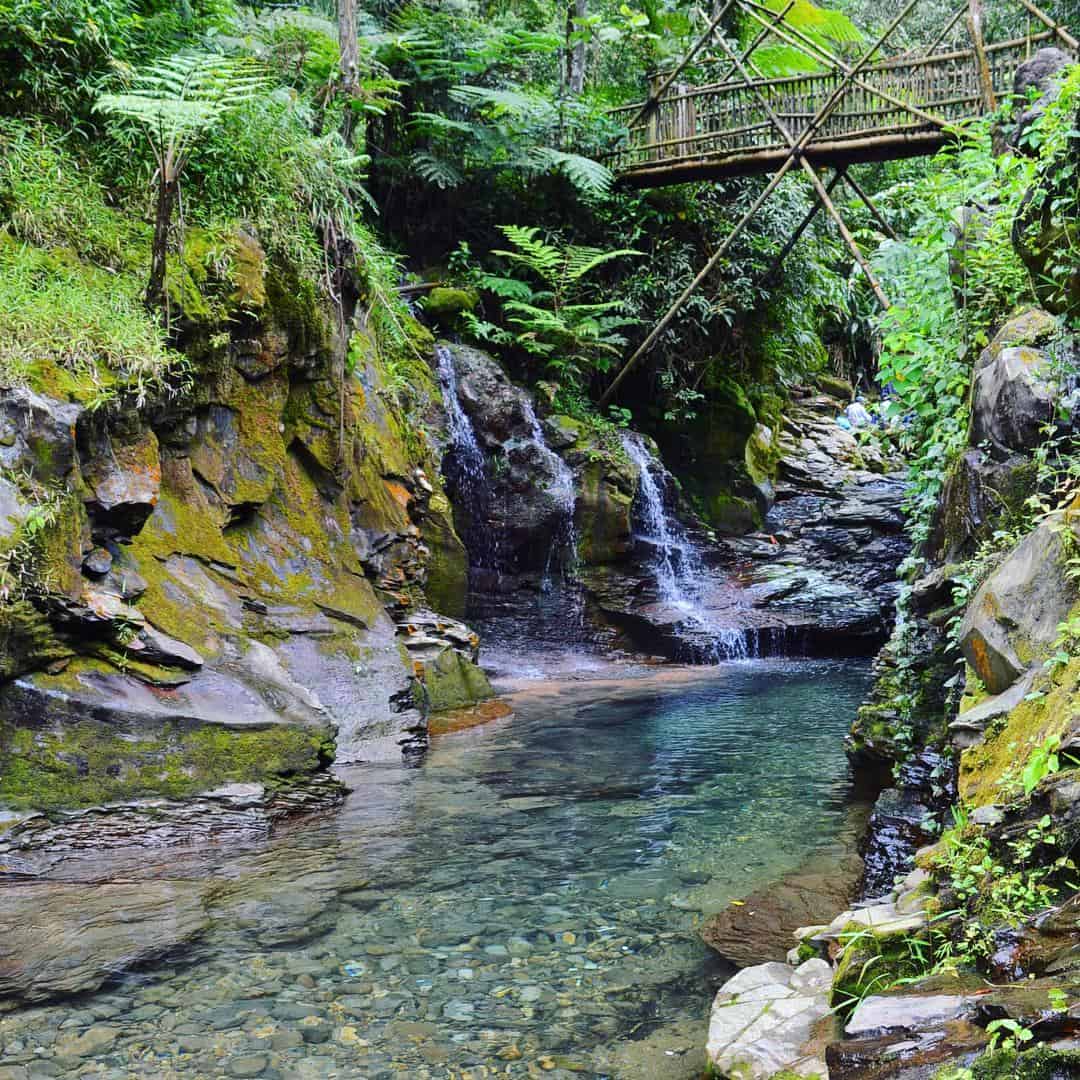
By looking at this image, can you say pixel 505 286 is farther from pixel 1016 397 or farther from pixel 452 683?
pixel 1016 397

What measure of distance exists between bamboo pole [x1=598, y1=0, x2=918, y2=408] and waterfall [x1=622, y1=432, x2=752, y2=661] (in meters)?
1.04

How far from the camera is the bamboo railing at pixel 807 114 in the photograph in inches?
457

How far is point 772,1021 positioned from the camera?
273 cm

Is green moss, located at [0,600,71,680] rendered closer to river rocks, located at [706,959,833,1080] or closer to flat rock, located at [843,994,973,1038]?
river rocks, located at [706,959,833,1080]

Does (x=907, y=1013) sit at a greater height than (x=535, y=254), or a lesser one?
A: lesser

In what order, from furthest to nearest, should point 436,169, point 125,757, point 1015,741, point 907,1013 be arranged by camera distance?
point 436,169 → point 125,757 → point 1015,741 → point 907,1013

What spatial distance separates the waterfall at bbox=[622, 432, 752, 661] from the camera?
1235cm

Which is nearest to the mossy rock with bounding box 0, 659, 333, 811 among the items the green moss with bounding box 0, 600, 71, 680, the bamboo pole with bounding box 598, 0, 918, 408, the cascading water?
the green moss with bounding box 0, 600, 71, 680

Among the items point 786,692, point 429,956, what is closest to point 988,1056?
point 429,956

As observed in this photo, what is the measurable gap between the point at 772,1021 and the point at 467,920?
1656 mm

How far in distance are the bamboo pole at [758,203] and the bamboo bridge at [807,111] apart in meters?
0.02

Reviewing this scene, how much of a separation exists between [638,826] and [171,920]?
2480mm

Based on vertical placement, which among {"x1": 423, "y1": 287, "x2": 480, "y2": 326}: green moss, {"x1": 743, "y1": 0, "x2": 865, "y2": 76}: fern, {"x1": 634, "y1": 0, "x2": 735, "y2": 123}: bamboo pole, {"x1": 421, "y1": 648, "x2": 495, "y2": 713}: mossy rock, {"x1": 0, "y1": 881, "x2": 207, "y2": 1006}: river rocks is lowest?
{"x1": 421, "y1": 648, "x2": 495, "y2": 713}: mossy rock

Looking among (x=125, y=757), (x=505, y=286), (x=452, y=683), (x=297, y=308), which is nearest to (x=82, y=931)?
(x=125, y=757)
